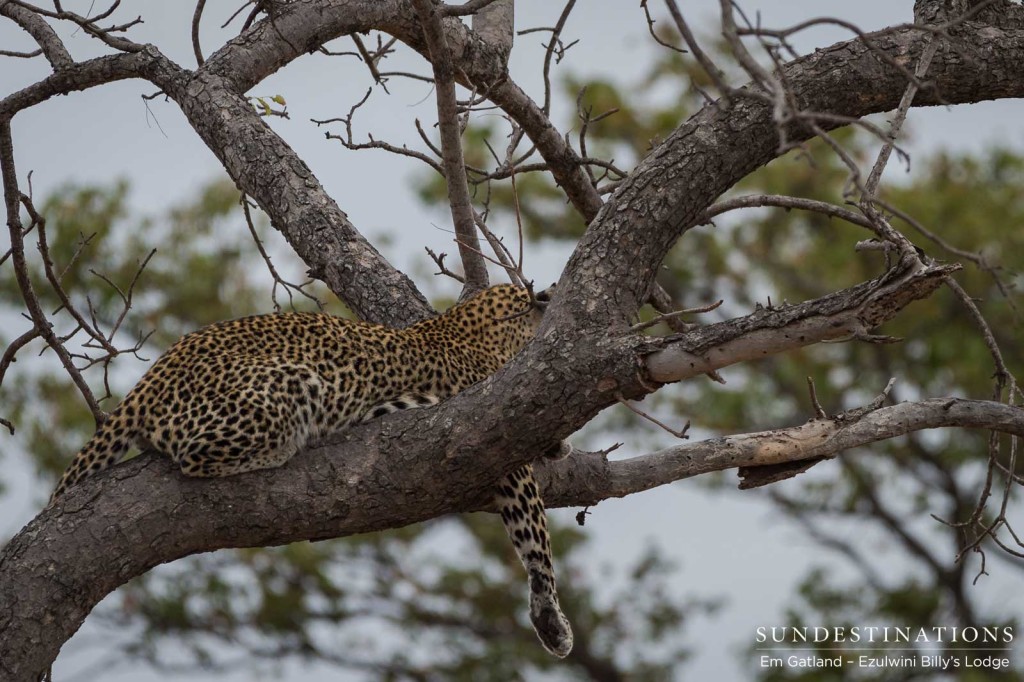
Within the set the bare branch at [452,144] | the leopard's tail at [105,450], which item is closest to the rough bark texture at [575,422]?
the leopard's tail at [105,450]

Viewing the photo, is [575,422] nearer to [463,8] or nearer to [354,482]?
[354,482]

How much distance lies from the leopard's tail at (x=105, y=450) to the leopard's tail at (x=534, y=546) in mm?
1645

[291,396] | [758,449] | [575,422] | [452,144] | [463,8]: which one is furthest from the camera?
[452,144]

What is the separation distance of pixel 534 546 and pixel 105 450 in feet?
6.56

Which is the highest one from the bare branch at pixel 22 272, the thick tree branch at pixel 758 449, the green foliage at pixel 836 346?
the green foliage at pixel 836 346

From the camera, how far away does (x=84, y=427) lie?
54.6ft

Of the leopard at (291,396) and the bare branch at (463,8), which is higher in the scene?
the bare branch at (463,8)

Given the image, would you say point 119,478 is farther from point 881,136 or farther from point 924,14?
point 924,14

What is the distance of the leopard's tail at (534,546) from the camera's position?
6043 mm

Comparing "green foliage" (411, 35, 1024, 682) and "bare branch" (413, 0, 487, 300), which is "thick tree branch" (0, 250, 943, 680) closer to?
"bare branch" (413, 0, 487, 300)

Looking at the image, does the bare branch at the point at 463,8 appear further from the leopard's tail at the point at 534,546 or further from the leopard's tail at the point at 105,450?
the leopard's tail at the point at 105,450

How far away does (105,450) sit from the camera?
5680 mm

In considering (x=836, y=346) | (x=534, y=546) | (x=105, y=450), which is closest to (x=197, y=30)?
(x=105, y=450)

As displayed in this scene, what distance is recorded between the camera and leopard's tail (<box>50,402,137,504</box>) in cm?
567
